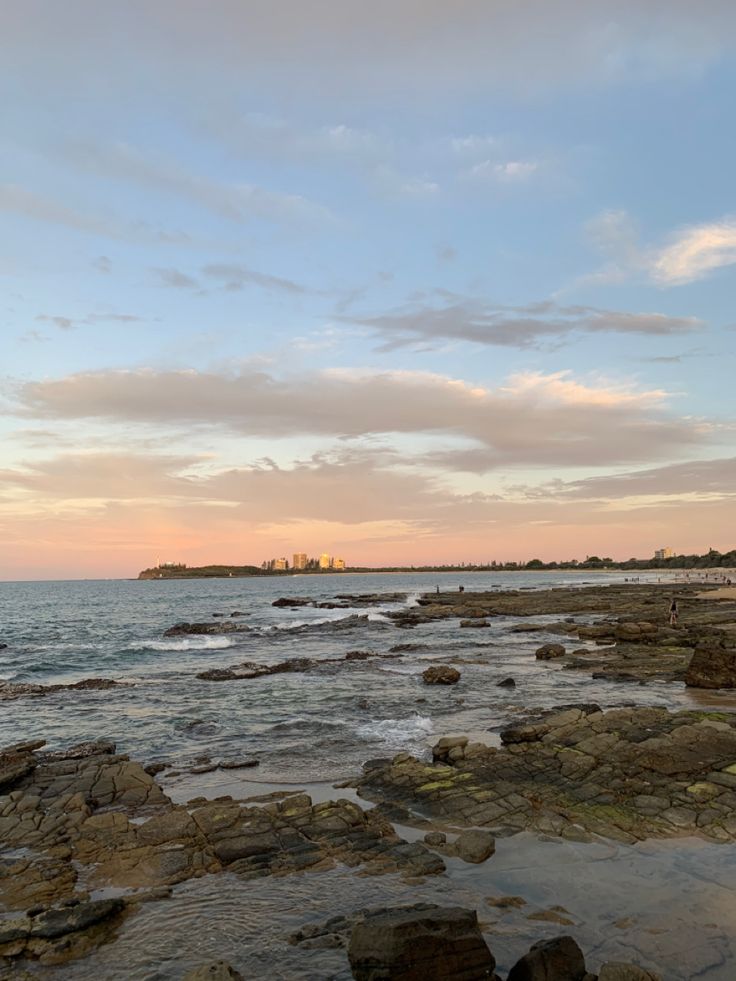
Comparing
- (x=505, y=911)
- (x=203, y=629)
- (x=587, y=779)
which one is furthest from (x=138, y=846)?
(x=203, y=629)

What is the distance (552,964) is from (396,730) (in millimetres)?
14092

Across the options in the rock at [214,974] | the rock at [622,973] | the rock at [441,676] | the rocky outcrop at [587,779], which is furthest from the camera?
the rock at [441,676]

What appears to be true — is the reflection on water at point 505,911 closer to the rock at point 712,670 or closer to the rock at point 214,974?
the rock at point 214,974

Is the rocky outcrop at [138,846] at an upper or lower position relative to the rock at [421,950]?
lower

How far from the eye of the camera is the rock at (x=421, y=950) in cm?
689

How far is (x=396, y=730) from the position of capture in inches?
818

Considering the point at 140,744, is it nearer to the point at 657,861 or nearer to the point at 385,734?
the point at 385,734

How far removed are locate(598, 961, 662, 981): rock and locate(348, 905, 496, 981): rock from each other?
1.20 meters

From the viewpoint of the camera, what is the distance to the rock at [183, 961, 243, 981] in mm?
7008

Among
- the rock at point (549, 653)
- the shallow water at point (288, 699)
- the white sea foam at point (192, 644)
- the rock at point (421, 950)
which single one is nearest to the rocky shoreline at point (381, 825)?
the rock at point (421, 950)

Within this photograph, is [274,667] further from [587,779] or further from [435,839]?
[435,839]

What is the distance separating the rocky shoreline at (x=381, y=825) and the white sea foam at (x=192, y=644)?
2997 centimetres

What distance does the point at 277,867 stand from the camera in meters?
10.8

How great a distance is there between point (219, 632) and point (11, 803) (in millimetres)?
45827
